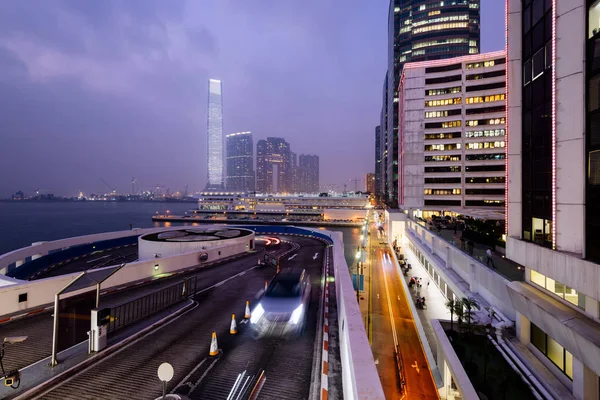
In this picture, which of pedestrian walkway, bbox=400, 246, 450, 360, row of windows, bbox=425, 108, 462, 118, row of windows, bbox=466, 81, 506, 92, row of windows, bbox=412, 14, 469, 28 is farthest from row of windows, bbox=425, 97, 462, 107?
pedestrian walkway, bbox=400, 246, 450, 360

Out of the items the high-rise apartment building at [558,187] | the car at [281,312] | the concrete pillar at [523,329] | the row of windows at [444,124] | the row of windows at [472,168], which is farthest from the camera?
the row of windows at [444,124]

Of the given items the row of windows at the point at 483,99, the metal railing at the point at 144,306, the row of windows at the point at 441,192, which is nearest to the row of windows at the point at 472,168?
the row of windows at the point at 441,192

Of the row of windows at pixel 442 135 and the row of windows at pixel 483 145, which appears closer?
the row of windows at pixel 483 145

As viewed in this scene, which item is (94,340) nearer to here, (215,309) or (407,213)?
(215,309)

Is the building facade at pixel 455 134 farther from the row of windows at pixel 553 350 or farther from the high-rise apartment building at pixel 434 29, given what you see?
the row of windows at pixel 553 350

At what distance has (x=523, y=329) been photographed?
45.8 feet

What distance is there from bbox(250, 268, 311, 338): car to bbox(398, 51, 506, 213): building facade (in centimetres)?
6460

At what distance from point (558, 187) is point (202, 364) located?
1510 centimetres

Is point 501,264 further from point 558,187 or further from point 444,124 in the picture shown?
point 444,124

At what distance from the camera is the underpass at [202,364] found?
847 cm

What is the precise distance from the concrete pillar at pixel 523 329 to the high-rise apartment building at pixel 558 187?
44 millimetres

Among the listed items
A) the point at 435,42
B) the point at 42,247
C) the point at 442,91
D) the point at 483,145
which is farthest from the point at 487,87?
the point at 42,247

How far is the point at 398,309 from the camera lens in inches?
1201

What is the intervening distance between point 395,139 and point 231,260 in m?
109
